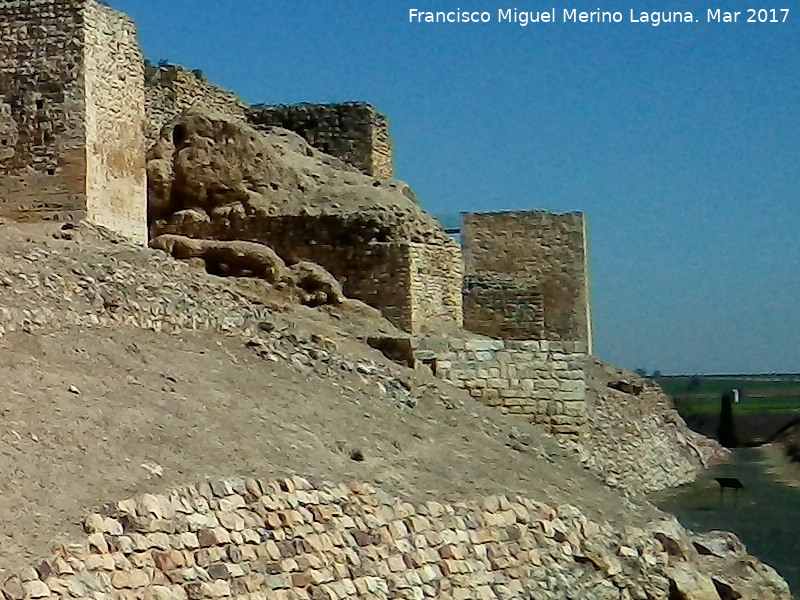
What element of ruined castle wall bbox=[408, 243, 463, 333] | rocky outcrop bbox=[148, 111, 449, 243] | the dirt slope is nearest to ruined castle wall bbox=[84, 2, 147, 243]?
rocky outcrop bbox=[148, 111, 449, 243]

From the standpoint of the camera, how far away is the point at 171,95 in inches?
766

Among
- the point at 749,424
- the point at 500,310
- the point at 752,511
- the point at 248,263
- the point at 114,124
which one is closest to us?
the point at 114,124

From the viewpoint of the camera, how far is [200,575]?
8094 millimetres

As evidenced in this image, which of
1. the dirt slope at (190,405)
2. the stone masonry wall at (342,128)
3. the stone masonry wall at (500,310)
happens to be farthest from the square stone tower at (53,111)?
the stone masonry wall at (500,310)

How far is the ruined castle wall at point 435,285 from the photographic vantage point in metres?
17.7

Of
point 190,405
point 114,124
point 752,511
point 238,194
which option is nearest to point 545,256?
point 752,511

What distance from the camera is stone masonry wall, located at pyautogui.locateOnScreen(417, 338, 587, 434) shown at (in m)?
14.9

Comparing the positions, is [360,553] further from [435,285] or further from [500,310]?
[500,310]

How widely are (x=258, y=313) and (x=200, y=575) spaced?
5.45 meters

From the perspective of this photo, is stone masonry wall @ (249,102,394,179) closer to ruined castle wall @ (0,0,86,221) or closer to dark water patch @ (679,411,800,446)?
ruined castle wall @ (0,0,86,221)

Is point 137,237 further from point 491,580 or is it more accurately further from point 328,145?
point 491,580

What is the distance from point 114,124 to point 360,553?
8.10 m

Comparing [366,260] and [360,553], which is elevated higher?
[366,260]

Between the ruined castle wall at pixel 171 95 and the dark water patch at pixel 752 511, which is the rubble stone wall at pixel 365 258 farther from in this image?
the dark water patch at pixel 752 511
